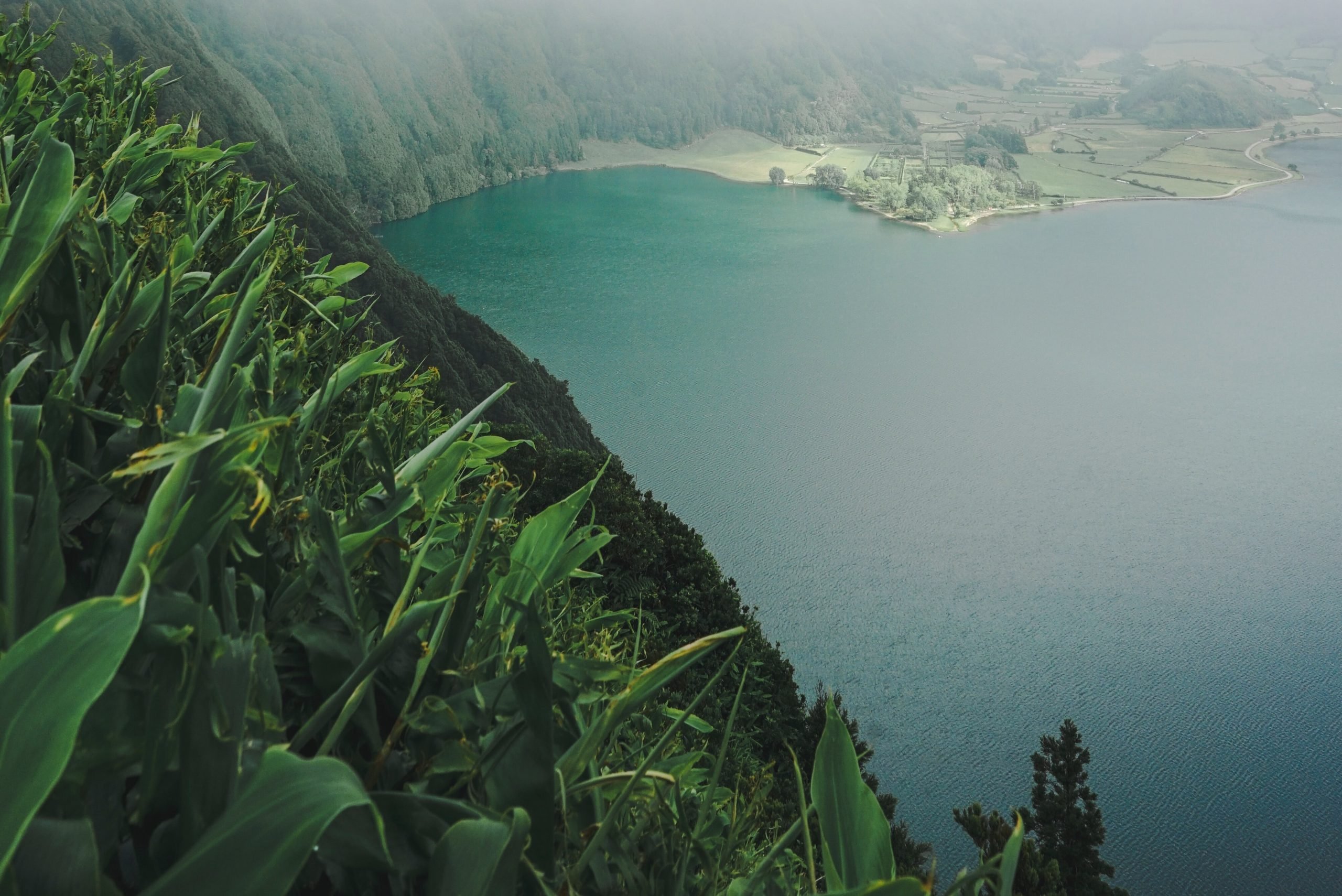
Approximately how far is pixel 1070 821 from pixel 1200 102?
2638 inches

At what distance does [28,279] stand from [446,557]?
631mm

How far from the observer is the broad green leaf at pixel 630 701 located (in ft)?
2.98

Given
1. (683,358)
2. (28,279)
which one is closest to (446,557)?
(28,279)

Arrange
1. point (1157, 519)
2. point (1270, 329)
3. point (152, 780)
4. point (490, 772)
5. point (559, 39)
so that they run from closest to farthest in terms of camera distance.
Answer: point (152, 780)
point (490, 772)
point (1157, 519)
point (1270, 329)
point (559, 39)

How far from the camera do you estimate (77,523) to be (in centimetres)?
95

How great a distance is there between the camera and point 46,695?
561 mm

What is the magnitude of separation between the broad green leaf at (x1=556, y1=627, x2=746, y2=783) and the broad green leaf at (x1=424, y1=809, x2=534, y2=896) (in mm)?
141

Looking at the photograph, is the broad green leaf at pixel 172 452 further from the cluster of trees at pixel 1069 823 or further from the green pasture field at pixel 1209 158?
the green pasture field at pixel 1209 158

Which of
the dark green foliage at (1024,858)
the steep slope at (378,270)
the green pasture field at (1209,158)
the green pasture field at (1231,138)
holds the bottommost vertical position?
the green pasture field at (1209,158)

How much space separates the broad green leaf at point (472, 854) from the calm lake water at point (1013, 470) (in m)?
15.6

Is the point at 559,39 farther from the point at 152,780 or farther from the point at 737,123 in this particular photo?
the point at 152,780

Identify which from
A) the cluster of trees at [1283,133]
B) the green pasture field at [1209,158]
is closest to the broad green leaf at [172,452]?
the green pasture field at [1209,158]

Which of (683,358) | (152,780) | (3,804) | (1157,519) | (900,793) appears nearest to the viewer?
(3,804)

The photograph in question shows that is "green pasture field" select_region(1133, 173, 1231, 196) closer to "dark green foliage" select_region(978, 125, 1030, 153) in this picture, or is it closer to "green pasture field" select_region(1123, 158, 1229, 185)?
"green pasture field" select_region(1123, 158, 1229, 185)
